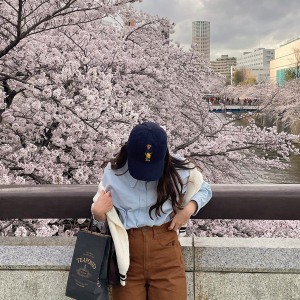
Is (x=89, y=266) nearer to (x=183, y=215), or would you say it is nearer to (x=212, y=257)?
(x=183, y=215)

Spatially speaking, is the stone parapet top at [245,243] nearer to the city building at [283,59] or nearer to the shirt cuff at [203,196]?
the shirt cuff at [203,196]

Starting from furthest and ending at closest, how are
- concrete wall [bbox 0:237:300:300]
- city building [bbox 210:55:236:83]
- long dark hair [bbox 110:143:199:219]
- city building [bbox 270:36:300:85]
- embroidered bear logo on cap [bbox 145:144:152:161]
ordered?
city building [bbox 210:55:236:83] < city building [bbox 270:36:300:85] < concrete wall [bbox 0:237:300:300] < long dark hair [bbox 110:143:199:219] < embroidered bear logo on cap [bbox 145:144:152:161]

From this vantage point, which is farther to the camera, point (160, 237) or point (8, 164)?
point (8, 164)

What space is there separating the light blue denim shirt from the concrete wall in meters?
0.35

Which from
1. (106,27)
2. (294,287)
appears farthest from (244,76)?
(294,287)

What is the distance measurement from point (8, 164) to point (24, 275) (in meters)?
3.77

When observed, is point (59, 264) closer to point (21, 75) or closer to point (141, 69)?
point (21, 75)

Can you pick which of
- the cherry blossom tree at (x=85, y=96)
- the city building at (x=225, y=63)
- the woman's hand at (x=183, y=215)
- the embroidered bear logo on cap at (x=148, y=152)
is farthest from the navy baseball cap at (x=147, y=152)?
the city building at (x=225, y=63)

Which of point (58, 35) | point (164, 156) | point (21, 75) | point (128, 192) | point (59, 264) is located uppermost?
point (58, 35)

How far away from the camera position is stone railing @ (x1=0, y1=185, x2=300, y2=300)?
6.47ft

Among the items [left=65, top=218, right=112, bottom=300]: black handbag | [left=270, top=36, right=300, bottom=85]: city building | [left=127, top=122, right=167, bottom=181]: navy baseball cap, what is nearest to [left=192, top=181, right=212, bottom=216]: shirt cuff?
[left=127, top=122, right=167, bottom=181]: navy baseball cap

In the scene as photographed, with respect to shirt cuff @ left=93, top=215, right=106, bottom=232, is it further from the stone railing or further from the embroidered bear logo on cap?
the embroidered bear logo on cap

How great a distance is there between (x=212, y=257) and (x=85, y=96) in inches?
145

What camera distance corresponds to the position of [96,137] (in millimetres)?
A: 5258
